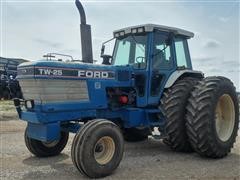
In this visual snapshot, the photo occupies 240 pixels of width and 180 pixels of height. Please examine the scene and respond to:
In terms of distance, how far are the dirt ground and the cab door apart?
1185 mm

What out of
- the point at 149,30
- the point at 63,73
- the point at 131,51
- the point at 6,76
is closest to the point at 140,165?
the point at 63,73

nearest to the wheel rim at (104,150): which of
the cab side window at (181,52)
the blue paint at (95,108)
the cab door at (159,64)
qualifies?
the blue paint at (95,108)

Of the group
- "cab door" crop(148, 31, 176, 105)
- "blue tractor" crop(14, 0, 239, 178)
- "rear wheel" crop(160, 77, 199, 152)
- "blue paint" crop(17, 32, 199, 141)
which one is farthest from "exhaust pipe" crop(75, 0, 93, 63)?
"rear wheel" crop(160, 77, 199, 152)

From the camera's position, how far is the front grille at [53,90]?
6.40 m

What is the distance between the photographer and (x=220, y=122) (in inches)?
324

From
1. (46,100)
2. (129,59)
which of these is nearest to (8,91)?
(129,59)

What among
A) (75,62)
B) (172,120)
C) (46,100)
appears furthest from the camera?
(172,120)

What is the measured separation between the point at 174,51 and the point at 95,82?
2.28 m

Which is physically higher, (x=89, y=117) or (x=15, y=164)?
(x=89, y=117)

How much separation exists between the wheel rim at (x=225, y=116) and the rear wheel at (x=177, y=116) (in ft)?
2.72

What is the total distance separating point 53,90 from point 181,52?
356cm

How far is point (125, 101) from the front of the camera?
7887 millimetres

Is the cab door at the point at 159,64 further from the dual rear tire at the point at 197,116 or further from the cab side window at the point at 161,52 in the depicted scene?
the dual rear tire at the point at 197,116

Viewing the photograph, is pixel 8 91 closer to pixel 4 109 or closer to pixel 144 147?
pixel 4 109
